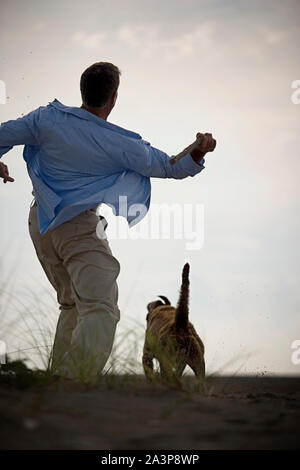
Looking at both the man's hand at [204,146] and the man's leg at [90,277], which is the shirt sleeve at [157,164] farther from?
the man's leg at [90,277]

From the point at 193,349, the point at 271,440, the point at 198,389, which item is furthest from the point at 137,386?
the point at 193,349

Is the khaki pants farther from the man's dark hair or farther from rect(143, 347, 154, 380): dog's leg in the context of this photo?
the man's dark hair

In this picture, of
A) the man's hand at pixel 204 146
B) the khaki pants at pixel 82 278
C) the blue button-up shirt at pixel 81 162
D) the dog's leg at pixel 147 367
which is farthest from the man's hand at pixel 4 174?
the dog's leg at pixel 147 367

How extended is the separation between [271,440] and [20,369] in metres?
1.48

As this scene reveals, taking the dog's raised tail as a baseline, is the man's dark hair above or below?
above

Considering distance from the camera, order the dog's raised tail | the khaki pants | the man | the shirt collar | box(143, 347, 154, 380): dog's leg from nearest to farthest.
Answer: box(143, 347, 154, 380): dog's leg → the khaki pants → the man → the shirt collar → the dog's raised tail

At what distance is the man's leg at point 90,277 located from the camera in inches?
155

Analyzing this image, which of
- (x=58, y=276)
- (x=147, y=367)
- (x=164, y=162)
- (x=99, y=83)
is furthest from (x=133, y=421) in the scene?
(x=99, y=83)

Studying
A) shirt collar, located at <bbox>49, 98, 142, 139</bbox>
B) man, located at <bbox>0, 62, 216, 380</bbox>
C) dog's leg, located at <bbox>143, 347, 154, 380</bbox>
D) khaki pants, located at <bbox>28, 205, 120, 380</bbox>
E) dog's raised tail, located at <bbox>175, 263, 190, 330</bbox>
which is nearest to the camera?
dog's leg, located at <bbox>143, 347, 154, 380</bbox>

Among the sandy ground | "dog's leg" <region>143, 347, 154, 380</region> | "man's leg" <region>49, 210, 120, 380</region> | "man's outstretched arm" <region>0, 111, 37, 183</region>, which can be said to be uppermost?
"man's outstretched arm" <region>0, 111, 37, 183</region>

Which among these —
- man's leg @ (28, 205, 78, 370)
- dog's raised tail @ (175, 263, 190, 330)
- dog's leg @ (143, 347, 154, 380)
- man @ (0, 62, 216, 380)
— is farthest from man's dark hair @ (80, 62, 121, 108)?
dog's raised tail @ (175, 263, 190, 330)

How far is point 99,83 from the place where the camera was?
425 centimetres

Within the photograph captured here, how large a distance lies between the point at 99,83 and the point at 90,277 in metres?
1.45

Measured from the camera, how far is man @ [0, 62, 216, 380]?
4.12 m
